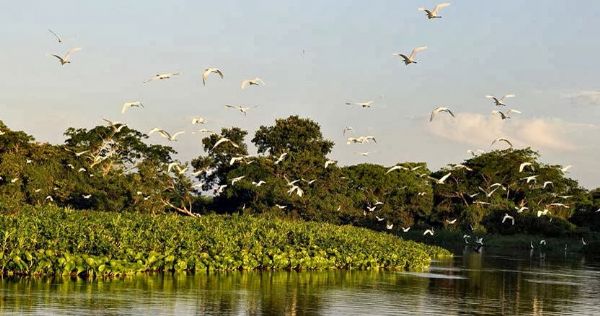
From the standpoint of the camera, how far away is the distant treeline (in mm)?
64375

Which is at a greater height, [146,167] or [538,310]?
[146,167]

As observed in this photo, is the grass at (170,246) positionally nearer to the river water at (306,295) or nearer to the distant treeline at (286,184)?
the river water at (306,295)

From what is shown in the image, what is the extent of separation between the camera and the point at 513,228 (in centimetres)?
8025

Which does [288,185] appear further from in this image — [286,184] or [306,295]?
[306,295]

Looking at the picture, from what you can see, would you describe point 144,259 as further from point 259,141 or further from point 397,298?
point 259,141

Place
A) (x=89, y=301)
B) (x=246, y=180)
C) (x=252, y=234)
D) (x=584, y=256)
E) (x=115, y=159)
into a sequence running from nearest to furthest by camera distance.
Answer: (x=89, y=301) < (x=252, y=234) < (x=584, y=256) < (x=246, y=180) < (x=115, y=159)

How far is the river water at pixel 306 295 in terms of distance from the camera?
22766 millimetres

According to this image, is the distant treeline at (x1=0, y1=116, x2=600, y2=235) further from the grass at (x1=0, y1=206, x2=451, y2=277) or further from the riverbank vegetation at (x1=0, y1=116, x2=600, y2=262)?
the grass at (x1=0, y1=206, x2=451, y2=277)

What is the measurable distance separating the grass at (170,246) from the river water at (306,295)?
0.88 metres

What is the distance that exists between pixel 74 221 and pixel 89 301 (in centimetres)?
1001

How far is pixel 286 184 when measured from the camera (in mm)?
69625

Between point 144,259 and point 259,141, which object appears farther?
point 259,141

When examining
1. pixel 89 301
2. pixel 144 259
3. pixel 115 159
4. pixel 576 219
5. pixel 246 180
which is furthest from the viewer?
pixel 576 219

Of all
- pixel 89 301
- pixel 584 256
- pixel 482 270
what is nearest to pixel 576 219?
pixel 584 256
